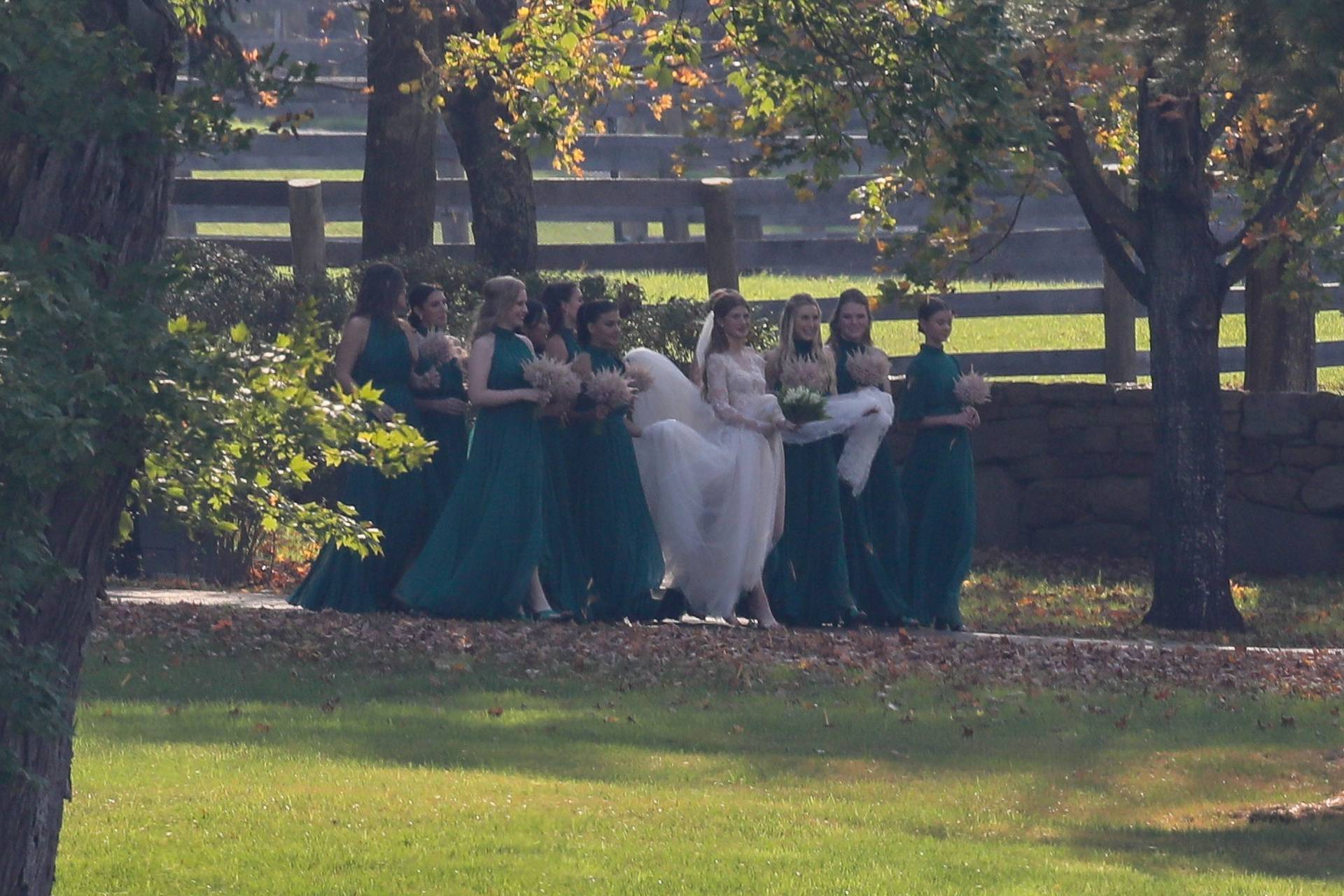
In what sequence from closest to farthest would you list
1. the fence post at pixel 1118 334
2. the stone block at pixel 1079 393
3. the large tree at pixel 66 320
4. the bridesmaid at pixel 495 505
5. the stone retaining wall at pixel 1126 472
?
the large tree at pixel 66 320 < the bridesmaid at pixel 495 505 < the stone retaining wall at pixel 1126 472 < the stone block at pixel 1079 393 < the fence post at pixel 1118 334

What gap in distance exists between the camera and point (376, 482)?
39.9ft

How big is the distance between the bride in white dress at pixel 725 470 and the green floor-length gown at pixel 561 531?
0.48 m

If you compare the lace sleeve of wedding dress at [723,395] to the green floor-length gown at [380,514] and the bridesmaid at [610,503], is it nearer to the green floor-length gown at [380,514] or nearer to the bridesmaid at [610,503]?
the bridesmaid at [610,503]

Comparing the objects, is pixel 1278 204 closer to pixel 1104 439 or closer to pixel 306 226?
pixel 1104 439

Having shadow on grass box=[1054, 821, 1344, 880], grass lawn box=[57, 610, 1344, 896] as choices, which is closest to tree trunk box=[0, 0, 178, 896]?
grass lawn box=[57, 610, 1344, 896]

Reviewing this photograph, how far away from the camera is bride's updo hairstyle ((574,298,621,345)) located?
12203mm

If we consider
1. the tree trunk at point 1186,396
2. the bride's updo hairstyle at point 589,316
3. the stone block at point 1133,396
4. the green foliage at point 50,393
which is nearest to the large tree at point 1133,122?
the tree trunk at point 1186,396

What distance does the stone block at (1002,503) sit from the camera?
1702 cm

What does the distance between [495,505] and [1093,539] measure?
6697mm

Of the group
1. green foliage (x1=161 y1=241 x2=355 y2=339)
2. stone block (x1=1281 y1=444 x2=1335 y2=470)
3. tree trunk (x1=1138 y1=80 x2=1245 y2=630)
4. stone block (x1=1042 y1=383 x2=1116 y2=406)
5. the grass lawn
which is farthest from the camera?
stone block (x1=1042 y1=383 x2=1116 y2=406)

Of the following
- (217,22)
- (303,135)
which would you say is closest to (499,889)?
(217,22)

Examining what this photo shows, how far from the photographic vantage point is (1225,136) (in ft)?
50.1

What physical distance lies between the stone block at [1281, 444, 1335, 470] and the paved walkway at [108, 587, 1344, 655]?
127 inches

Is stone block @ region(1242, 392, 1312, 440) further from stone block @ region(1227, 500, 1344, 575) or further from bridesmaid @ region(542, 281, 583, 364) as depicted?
bridesmaid @ region(542, 281, 583, 364)
